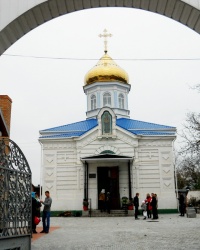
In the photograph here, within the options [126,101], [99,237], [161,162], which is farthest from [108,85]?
[99,237]

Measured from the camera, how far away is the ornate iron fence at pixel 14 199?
6.02m

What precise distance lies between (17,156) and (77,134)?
55.5 ft

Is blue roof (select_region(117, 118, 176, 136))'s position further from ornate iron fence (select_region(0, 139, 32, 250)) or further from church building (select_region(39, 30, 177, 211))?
ornate iron fence (select_region(0, 139, 32, 250))

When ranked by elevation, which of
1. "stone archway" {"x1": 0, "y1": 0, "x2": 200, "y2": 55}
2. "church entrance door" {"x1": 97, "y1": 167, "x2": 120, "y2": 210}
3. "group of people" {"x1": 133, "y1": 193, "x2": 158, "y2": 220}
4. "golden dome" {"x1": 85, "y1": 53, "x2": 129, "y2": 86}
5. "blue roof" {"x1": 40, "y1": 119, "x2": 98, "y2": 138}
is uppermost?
"golden dome" {"x1": 85, "y1": 53, "x2": 129, "y2": 86}

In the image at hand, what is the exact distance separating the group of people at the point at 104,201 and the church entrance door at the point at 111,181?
747 millimetres

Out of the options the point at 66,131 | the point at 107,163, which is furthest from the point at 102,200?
the point at 66,131

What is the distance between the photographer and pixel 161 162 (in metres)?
22.7

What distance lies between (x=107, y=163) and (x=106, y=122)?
289 cm

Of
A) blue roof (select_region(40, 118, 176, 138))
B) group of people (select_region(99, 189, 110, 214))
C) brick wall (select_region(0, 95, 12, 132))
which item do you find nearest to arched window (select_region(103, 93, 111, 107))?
blue roof (select_region(40, 118, 176, 138))

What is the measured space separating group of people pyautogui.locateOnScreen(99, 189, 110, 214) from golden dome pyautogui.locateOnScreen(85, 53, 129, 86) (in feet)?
33.5

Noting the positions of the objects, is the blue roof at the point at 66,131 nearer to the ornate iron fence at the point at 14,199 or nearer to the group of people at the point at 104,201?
the group of people at the point at 104,201

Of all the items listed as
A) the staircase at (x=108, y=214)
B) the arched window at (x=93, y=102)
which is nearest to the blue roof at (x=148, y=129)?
the arched window at (x=93, y=102)

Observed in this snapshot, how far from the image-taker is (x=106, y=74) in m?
27.7

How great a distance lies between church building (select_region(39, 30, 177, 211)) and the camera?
22.1 meters
